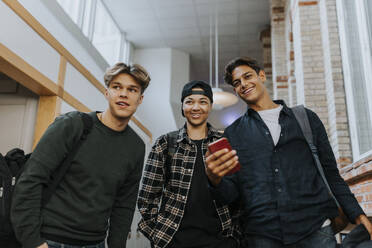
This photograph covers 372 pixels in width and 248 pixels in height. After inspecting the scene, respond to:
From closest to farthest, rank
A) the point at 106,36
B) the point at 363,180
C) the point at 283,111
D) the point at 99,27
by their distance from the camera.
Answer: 1. the point at 283,111
2. the point at 363,180
3. the point at 99,27
4. the point at 106,36

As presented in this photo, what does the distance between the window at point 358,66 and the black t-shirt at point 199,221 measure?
1907 mm

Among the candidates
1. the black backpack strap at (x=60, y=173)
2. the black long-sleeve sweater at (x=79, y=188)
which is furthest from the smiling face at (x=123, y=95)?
the black backpack strap at (x=60, y=173)

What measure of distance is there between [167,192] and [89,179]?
55cm

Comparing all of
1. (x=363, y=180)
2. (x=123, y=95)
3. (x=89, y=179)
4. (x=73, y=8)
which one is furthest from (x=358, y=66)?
(x=73, y=8)

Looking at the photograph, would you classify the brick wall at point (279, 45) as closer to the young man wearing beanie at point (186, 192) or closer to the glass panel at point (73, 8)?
the glass panel at point (73, 8)

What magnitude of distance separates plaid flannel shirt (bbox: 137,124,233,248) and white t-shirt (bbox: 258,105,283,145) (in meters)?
0.39

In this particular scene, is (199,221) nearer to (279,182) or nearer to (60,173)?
(279,182)

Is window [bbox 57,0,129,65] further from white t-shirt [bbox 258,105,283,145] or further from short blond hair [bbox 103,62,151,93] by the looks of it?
white t-shirt [bbox 258,105,283,145]

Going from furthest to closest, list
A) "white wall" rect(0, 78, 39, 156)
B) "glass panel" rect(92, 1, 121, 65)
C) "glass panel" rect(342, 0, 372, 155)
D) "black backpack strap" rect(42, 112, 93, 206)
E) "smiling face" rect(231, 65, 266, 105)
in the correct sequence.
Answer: "glass panel" rect(92, 1, 121, 65) < "white wall" rect(0, 78, 39, 156) < "glass panel" rect(342, 0, 372, 155) < "smiling face" rect(231, 65, 266, 105) < "black backpack strap" rect(42, 112, 93, 206)

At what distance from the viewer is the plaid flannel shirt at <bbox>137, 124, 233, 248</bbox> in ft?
6.11

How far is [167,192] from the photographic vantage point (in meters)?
2.01

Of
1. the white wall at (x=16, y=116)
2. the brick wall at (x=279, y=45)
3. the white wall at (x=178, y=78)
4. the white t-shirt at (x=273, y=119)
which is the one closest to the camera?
the white t-shirt at (x=273, y=119)

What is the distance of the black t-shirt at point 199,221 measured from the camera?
1.80m

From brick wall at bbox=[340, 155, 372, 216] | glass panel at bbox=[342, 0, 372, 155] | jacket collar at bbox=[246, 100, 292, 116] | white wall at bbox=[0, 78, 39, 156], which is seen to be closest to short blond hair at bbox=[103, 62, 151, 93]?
jacket collar at bbox=[246, 100, 292, 116]
